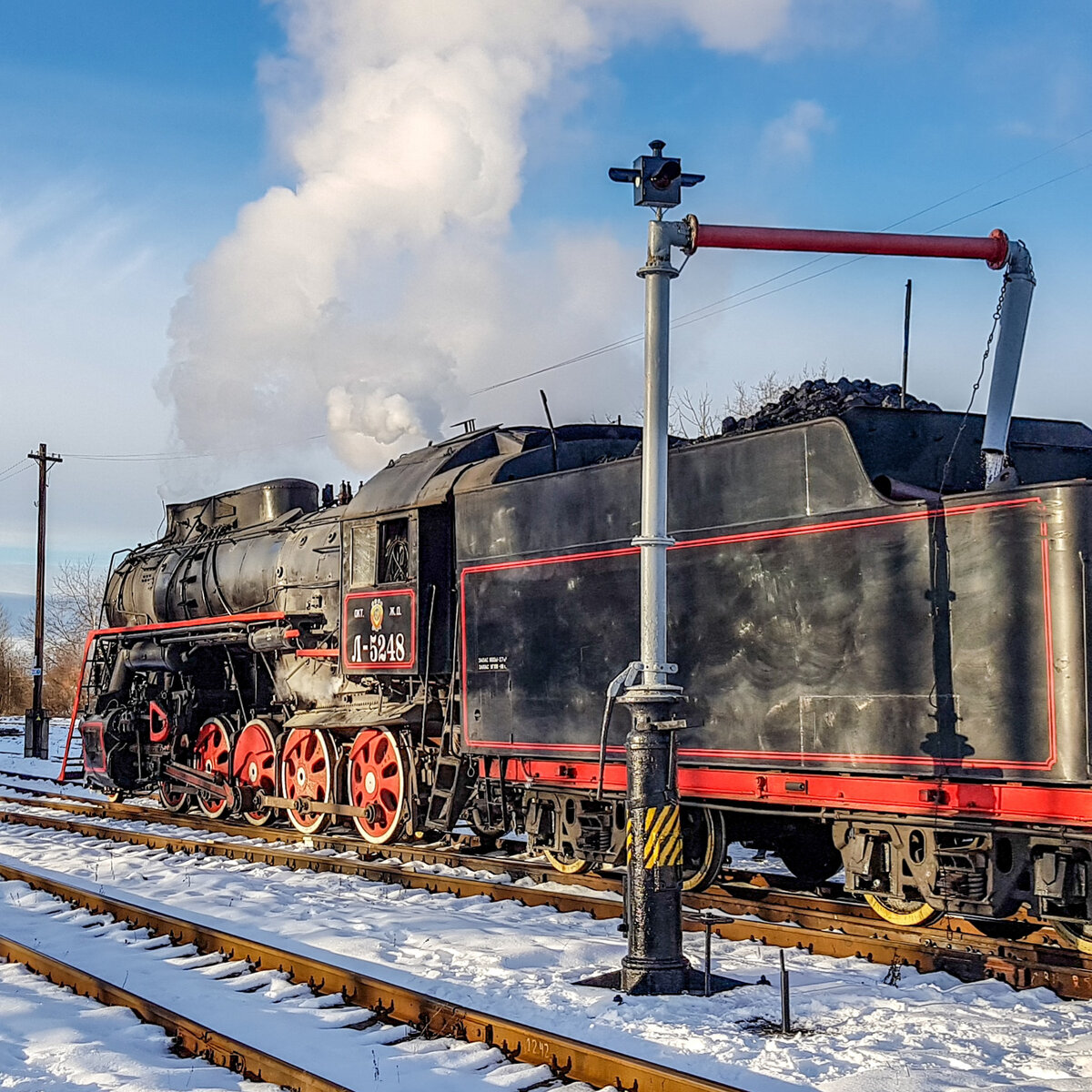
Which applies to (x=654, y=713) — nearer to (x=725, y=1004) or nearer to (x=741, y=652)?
(x=725, y=1004)

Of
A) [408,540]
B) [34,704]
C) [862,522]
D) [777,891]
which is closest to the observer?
[862,522]

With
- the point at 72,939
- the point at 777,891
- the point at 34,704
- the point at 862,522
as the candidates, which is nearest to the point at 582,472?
the point at 862,522

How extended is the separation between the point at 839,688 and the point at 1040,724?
1.16 metres

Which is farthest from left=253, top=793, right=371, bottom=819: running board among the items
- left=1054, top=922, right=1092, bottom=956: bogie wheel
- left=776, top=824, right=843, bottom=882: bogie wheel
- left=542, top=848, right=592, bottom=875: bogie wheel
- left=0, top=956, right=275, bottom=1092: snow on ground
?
left=1054, top=922, right=1092, bottom=956: bogie wheel

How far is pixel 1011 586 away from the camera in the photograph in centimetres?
603

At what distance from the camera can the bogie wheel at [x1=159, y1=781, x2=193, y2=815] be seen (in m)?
14.6

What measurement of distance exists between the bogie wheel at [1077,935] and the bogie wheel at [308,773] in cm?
724

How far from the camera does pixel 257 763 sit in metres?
13.1

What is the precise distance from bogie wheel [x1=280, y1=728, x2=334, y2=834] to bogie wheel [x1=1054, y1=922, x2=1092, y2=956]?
7.24 m

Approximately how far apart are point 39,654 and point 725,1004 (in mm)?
25919

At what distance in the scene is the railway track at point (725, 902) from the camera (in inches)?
242

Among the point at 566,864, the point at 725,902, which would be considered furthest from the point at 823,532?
the point at 566,864

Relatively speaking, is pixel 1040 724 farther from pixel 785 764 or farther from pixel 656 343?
pixel 656 343

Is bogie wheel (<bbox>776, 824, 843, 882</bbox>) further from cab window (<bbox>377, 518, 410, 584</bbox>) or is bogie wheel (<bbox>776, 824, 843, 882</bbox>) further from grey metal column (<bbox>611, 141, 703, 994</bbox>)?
cab window (<bbox>377, 518, 410, 584</bbox>)
